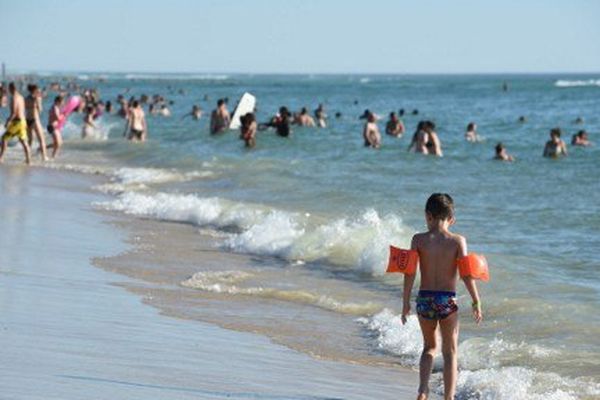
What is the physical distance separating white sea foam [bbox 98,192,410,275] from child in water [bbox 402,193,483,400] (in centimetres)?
485

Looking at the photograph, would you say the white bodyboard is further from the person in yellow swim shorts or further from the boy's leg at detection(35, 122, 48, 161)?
the person in yellow swim shorts

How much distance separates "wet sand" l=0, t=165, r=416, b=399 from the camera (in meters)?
5.98

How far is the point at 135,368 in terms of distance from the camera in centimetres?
637

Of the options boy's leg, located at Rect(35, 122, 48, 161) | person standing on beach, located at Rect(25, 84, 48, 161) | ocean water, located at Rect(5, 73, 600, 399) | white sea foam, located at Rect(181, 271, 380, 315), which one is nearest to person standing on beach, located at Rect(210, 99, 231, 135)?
ocean water, located at Rect(5, 73, 600, 399)

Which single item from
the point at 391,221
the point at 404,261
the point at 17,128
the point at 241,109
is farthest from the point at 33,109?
the point at 404,261

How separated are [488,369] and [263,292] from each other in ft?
9.80

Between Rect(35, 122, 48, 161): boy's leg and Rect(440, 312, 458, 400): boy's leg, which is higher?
Rect(440, 312, 458, 400): boy's leg

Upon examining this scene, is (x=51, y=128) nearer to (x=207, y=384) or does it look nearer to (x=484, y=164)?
(x=484, y=164)

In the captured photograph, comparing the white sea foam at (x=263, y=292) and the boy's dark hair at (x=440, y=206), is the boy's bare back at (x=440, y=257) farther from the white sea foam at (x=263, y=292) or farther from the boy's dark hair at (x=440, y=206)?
the white sea foam at (x=263, y=292)

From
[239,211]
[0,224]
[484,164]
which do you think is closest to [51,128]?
[484,164]

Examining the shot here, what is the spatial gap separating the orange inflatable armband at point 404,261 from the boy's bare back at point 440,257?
5 cm

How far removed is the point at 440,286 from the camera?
20.4ft

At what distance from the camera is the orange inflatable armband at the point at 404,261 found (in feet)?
20.3

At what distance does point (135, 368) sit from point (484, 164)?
1857 centimetres
